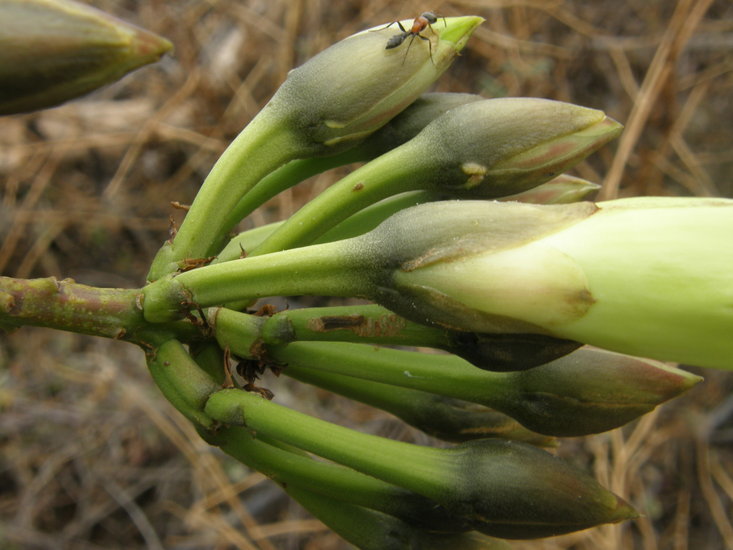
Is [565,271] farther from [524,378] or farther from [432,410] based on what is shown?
[432,410]

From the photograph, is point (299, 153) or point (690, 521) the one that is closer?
→ point (299, 153)

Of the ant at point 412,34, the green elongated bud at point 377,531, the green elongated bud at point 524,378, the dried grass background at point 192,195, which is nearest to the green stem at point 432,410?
the green elongated bud at point 524,378

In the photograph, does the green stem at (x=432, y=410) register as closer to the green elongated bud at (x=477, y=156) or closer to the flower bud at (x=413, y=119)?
the green elongated bud at (x=477, y=156)

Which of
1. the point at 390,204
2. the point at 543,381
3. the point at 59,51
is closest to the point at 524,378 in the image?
the point at 543,381

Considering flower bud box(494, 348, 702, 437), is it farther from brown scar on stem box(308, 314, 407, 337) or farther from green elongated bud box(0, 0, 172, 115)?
green elongated bud box(0, 0, 172, 115)

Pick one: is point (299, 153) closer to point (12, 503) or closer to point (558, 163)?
point (558, 163)

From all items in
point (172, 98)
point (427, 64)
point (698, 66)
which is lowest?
point (427, 64)

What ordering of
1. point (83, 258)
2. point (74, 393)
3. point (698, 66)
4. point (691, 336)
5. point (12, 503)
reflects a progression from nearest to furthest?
point (691, 336), point (12, 503), point (74, 393), point (83, 258), point (698, 66)

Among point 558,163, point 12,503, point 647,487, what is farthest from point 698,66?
point 12,503
